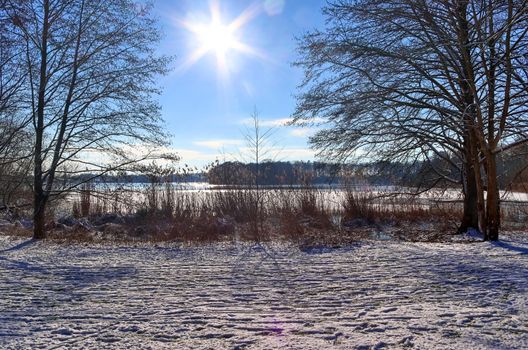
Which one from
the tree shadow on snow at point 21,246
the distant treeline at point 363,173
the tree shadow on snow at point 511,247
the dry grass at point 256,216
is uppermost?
the distant treeline at point 363,173

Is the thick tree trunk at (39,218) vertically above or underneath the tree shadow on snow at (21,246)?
above

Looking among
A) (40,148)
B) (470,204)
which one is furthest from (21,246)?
(470,204)

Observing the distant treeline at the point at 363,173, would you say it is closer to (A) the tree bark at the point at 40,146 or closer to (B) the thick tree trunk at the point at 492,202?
(B) the thick tree trunk at the point at 492,202

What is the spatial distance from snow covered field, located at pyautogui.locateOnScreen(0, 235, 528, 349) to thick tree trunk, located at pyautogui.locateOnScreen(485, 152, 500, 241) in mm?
1302

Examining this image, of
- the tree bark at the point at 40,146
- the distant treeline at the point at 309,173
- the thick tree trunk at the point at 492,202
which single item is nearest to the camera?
the thick tree trunk at the point at 492,202

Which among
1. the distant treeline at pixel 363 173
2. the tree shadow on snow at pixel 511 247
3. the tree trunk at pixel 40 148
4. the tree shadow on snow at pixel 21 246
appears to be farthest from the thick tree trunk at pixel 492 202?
the tree trunk at pixel 40 148

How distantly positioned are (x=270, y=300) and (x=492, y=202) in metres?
6.58

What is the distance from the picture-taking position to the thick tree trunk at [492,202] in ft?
27.3

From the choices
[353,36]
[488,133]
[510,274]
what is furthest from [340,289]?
[353,36]

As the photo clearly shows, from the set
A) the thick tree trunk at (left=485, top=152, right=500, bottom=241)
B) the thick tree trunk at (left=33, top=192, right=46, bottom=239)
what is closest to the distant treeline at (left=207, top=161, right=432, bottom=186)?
the thick tree trunk at (left=485, top=152, right=500, bottom=241)

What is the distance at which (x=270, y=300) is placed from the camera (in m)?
4.44

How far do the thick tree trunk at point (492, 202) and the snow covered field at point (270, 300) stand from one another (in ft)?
4.27

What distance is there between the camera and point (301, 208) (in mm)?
13422

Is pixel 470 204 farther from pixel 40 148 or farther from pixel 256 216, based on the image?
pixel 40 148
